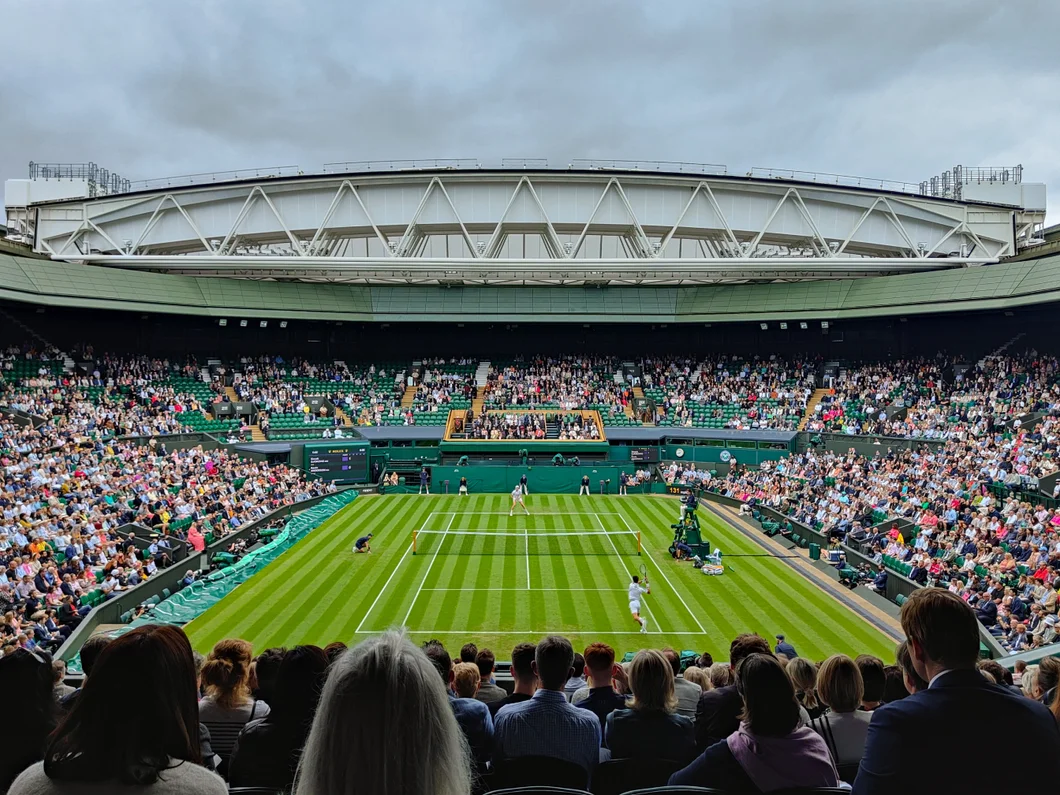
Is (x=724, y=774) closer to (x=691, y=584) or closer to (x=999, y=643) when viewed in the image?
(x=999, y=643)

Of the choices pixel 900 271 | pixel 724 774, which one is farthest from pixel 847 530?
pixel 900 271

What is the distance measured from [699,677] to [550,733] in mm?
3453

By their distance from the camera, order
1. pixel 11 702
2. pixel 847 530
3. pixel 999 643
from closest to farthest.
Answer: pixel 11 702, pixel 999 643, pixel 847 530

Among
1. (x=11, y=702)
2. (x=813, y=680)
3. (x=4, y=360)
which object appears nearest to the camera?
(x=11, y=702)

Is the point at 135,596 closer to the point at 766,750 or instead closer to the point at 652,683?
the point at 652,683

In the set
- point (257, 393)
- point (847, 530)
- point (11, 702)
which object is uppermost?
point (257, 393)

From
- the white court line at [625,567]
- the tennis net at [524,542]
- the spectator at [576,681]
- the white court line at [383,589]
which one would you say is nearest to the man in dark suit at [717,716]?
the spectator at [576,681]

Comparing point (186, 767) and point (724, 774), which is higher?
point (186, 767)

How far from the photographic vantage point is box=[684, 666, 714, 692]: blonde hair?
284 inches

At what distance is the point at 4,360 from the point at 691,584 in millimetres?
38143

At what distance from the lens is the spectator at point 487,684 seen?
710cm

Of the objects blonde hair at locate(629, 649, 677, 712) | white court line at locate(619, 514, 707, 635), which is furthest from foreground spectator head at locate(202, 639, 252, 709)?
white court line at locate(619, 514, 707, 635)

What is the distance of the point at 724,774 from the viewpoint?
11.9 feet

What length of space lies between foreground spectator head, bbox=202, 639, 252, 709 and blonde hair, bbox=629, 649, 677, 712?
3.07 metres
